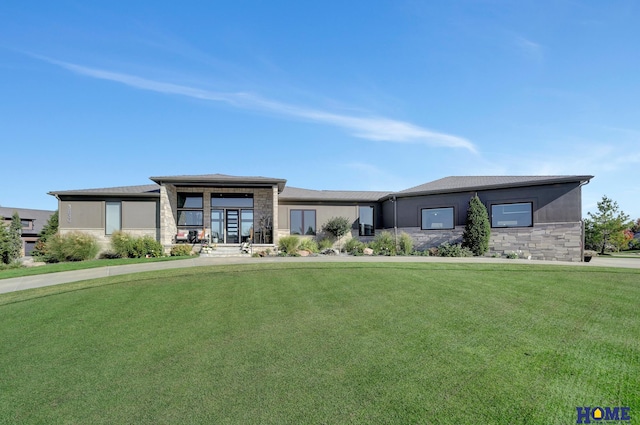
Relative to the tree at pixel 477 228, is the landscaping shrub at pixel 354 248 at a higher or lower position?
lower

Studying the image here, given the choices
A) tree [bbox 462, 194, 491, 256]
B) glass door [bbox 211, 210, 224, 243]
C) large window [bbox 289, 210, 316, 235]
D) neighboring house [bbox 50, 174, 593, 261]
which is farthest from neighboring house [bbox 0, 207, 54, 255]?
tree [bbox 462, 194, 491, 256]

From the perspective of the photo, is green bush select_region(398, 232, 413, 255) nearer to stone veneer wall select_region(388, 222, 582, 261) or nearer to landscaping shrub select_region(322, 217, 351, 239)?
stone veneer wall select_region(388, 222, 582, 261)

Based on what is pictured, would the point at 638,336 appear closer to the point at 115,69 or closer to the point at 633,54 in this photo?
the point at 633,54

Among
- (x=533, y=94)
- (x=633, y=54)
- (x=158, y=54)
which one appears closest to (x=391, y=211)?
(x=533, y=94)

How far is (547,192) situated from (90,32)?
19.5 metres

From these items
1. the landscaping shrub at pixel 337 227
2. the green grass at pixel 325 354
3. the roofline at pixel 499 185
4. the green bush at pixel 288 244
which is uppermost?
the roofline at pixel 499 185

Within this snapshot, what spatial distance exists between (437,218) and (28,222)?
41461mm

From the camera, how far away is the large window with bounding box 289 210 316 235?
20.2m

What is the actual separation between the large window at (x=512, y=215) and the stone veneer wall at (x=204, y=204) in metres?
11.3

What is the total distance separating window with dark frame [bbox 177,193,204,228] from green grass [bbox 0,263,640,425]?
11381mm

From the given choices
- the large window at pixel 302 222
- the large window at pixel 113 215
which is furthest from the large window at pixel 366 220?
the large window at pixel 113 215

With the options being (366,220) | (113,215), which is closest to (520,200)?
(366,220)

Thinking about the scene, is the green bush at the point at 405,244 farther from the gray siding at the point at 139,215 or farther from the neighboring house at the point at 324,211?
the gray siding at the point at 139,215

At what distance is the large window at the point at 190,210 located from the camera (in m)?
18.6
